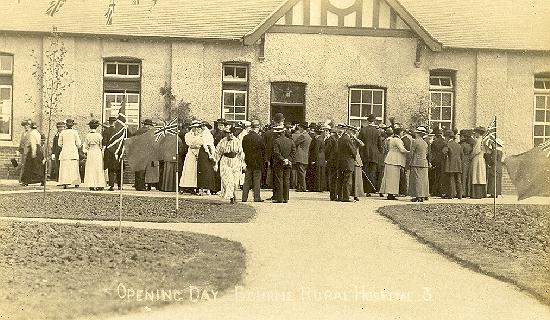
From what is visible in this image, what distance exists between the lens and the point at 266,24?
2102cm

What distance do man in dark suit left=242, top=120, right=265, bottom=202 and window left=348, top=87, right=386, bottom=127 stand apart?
615 cm

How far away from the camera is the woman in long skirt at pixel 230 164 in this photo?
51.1 ft

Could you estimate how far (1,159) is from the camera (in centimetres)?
1602

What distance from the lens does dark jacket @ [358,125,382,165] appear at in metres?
18.2

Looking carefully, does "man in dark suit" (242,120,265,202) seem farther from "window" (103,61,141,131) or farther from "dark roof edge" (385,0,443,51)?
"dark roof edge" (385,0,443,51)

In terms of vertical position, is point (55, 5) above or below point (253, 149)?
above

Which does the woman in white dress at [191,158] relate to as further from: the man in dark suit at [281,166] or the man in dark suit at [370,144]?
the man in dark suit at [370,144]

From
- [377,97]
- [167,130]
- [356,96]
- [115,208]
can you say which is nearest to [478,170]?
[377,97]

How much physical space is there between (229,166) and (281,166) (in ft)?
3.75

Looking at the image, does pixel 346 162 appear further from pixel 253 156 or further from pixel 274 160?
pixel 253 156

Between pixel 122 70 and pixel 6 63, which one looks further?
pixel 122 70

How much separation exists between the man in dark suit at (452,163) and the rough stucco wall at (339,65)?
9.44 feet

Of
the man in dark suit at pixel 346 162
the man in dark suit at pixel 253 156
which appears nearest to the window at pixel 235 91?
the man in dark suit at pixel 346 162

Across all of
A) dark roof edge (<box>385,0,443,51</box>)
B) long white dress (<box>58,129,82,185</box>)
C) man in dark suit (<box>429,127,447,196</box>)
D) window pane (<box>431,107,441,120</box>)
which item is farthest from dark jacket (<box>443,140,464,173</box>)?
long white dress (<box>58,129,82,185</box>)
